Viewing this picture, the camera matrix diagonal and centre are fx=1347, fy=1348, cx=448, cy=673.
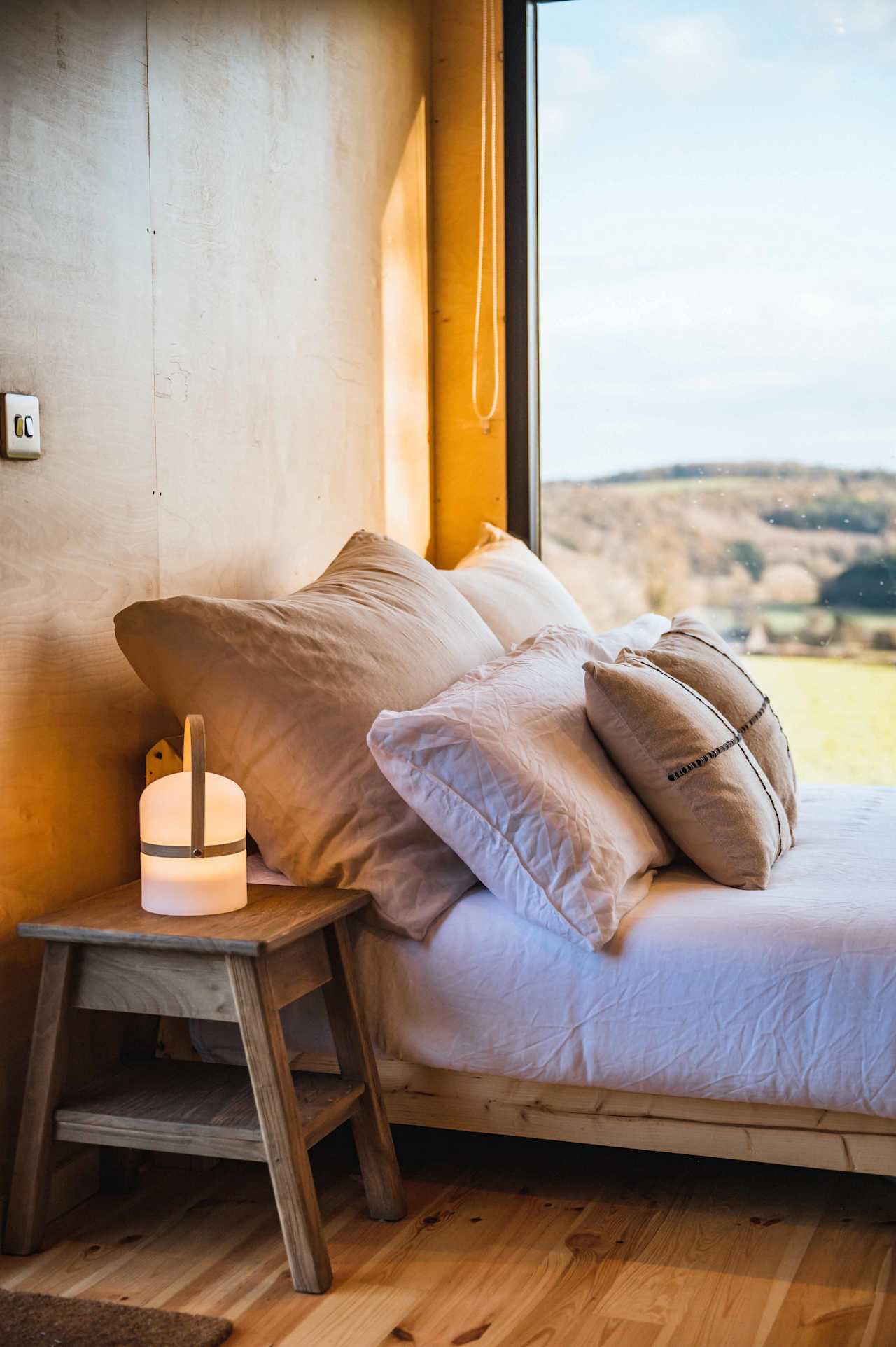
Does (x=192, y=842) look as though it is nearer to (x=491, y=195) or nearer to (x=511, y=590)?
(x=511, y=590)

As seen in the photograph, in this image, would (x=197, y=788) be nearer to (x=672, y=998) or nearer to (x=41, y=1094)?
(x=41, y=1094)

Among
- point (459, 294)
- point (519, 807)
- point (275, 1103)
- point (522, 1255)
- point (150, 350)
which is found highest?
point (459, 294)

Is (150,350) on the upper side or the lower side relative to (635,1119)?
upper

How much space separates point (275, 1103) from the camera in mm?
1628

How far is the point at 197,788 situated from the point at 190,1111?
42 centimetres

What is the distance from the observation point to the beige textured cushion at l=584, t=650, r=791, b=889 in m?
1.98

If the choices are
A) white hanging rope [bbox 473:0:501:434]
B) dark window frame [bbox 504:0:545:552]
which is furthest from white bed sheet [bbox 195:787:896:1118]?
white hanging rope [bbox 473:0:501:434]

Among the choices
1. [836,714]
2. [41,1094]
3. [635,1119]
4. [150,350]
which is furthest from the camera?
[836,714]

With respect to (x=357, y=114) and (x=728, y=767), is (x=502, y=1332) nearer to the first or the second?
(x=728, y=767)

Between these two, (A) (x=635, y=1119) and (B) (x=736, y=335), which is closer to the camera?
(A) (x=635, y=1119)

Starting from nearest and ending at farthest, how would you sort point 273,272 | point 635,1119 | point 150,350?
point 635,1119 → point 150,350 → point 273,272

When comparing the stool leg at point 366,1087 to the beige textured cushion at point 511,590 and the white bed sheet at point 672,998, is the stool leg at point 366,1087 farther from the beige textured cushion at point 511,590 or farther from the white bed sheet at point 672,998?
the beige textured cushion at point 511,590

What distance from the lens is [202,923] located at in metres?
1.71

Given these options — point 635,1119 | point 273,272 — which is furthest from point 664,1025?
point 273,272
